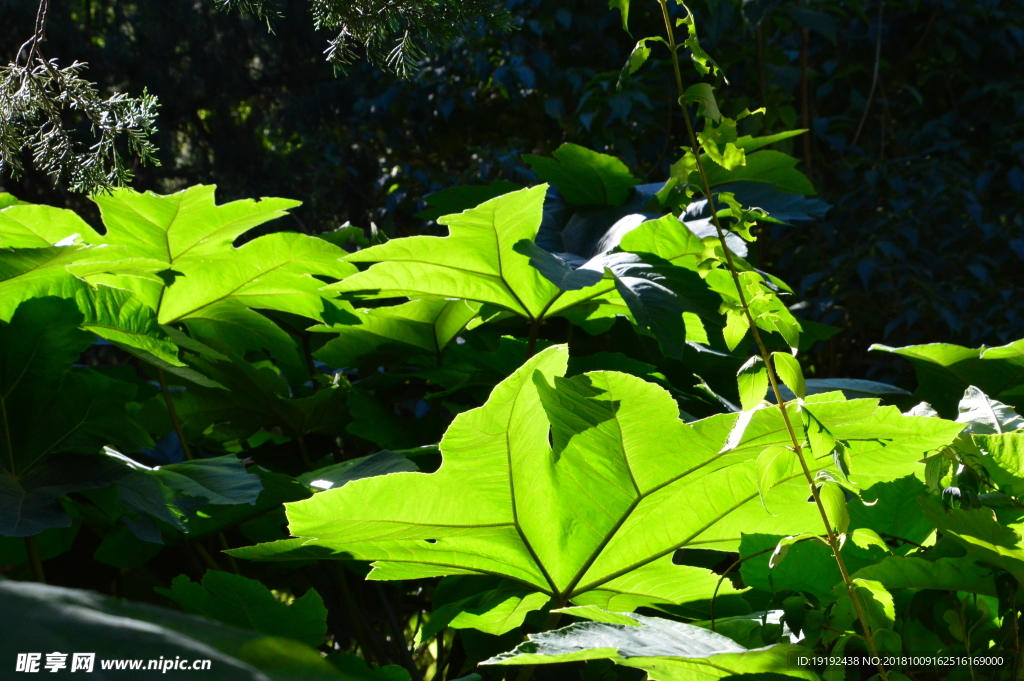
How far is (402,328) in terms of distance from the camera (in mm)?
901

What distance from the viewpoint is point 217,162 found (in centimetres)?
454

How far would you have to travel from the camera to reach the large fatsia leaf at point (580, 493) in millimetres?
531

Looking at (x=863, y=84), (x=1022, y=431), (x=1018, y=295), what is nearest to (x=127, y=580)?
(x=1022, y=431)

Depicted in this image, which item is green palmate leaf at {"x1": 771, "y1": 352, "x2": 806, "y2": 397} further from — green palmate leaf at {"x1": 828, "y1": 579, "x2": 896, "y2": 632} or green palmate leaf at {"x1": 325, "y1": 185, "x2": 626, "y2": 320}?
green palmate leaf at {"x1": 325, "y1": 185, "x2": 626, "y2": 320}

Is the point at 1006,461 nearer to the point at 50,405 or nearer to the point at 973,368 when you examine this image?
the point at 973,368

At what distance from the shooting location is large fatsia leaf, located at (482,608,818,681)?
15.0 inches

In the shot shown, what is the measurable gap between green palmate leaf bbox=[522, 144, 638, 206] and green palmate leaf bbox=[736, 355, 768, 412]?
0.61 metres

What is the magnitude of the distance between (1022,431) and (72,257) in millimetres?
778

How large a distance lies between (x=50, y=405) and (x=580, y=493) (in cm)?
43

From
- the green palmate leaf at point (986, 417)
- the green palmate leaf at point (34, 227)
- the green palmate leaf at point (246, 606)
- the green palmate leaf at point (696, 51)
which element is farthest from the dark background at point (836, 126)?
the green palmate leaf at point (696, 51)

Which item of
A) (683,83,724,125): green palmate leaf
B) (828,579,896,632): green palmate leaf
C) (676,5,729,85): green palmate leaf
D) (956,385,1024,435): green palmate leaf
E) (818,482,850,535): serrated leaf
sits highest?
(676,5,729,85): green palmate leaf

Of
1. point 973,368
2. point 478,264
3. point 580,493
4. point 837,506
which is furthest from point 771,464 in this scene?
point 973,368

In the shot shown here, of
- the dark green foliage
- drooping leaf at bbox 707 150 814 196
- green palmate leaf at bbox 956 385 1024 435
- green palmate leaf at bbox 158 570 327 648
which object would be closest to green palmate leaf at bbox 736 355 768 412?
the dark green foliage

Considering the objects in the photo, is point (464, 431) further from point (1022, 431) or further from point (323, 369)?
point (323, 369)
